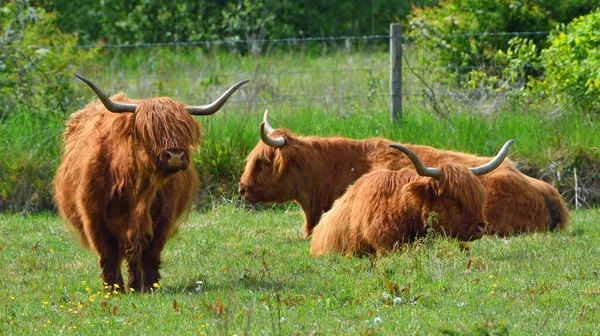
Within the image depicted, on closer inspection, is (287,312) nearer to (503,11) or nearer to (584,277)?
(584,277)

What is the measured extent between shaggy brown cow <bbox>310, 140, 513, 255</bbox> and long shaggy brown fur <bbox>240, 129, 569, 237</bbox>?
1.39m

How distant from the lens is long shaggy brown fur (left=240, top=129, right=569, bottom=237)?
9648mm

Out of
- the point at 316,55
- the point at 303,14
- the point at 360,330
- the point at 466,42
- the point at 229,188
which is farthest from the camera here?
the point at 303,14

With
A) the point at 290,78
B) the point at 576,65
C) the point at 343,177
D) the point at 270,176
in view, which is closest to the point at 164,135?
the point at 270,176

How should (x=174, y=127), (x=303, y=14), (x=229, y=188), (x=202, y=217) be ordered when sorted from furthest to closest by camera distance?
(x=303, y=14) → (x=229, y=188) → (x=202, y=217) → (x=174, y=127)

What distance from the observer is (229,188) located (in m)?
11.7

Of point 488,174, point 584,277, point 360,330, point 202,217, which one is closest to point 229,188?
point 202,217

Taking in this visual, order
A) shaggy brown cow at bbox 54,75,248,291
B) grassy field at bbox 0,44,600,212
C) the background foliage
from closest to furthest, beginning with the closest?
shaggy brown cow at bbox 54,75,248,291 → grassy field at bbox 0,44,600,212 → the background foliage

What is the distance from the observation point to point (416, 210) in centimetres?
816

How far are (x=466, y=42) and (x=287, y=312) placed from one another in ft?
32.3

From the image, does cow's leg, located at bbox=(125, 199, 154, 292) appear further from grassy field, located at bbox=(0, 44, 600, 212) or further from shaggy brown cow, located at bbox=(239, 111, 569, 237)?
grassy field, located at bbox=(0, 44, 600, 212)

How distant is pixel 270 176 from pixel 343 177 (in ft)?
2.46

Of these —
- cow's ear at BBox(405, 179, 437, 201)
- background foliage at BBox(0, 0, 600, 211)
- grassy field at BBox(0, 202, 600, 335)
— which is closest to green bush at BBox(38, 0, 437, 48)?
background foliage at BBox(0, 0, 600, 211)

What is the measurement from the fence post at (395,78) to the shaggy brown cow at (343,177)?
9.02 ft
